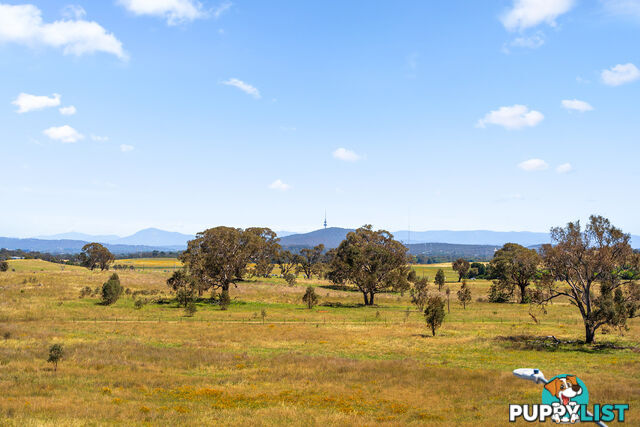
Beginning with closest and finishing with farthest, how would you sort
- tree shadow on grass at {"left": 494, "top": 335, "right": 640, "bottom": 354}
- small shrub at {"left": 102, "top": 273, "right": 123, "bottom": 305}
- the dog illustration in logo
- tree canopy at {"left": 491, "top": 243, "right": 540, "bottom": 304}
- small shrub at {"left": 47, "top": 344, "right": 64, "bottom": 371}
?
the dog illustration in logo < small shrub at {"left": 47, "top": 344, "right": 64, "bottom": 371} < tree shadow on grass at {"left": 494, "top": 335, "right": 640, "bottom": 354} < small shrub at {"left": 102, "top": 273, "right": 123, "bottom": 305} < tree canopy at {"left": 491, "top": 243, "right": 540, "bottom": 304}

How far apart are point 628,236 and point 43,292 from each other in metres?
81.7

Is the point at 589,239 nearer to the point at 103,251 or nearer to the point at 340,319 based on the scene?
the point at 340,319

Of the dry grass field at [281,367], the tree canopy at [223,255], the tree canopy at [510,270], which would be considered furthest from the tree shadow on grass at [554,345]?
the tree canopy at [223,255]

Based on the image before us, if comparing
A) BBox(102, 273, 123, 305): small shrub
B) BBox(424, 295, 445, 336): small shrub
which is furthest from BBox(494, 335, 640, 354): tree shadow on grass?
BBox(102, 273, 123, 305): small shrub

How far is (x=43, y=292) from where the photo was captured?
69375 mm

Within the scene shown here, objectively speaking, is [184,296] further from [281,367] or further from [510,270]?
[510,270]

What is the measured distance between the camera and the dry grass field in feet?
65.5

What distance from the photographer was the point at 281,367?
1175 inches

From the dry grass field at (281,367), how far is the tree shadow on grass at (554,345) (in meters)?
0.19

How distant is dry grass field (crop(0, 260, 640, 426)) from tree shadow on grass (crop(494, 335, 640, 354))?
0.63 feet

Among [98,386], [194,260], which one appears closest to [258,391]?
[98,386]

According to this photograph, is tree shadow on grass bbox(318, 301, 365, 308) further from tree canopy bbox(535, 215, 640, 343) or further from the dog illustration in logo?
the dog illustration in logo

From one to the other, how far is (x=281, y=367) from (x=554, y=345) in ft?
86.1

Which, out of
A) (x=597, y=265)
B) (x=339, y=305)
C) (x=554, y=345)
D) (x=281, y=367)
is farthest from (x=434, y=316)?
(x=339, y=305)
